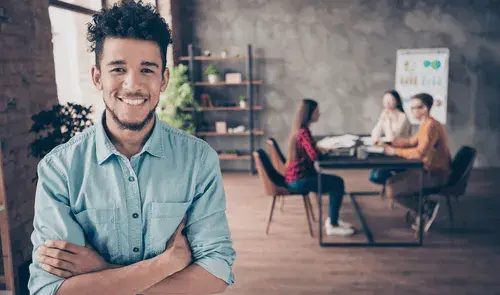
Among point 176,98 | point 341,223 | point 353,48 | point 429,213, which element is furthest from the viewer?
point 353,48

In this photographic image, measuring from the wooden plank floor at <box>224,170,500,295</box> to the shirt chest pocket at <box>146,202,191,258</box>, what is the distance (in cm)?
207

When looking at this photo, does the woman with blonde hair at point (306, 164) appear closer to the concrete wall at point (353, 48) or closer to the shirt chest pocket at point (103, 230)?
the shirt chest pocket at point (103, 230)

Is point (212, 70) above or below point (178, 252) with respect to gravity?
above

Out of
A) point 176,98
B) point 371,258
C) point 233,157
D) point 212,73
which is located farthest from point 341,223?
point 212,73

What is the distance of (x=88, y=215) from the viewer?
1.27 metres

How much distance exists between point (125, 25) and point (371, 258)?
10.6 feet

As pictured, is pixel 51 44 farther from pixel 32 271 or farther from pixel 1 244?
pixel 32 271

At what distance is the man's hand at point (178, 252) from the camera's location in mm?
1302

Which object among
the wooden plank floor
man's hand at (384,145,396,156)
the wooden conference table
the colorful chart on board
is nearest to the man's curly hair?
the wooden plank floor

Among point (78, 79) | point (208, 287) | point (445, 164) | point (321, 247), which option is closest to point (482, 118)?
point (445, 164)

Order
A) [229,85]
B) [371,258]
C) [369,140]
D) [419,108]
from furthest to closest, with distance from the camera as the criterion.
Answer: [229,85], [369,140], [419,108], [371,258]

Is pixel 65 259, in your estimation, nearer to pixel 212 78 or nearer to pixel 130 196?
pixel 130 196

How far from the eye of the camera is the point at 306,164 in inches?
167

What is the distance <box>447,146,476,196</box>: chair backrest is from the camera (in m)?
4.08
